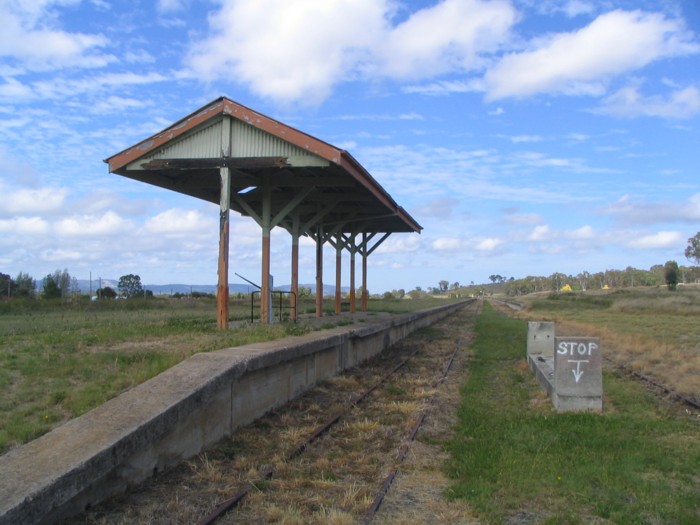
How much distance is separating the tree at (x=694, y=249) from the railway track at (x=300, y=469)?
476 feet

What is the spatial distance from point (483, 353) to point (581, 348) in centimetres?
951

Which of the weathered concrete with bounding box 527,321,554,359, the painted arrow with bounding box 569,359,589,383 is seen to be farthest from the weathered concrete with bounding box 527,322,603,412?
the weathered concrete with bounding box 527,321,554,359

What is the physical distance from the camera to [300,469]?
637 centimetres

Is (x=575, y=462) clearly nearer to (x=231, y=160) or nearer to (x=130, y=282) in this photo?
(x=231, y=160)

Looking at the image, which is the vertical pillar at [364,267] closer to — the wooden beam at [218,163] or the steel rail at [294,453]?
the wooden beam at [218,163]

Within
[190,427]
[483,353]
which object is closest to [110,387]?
[190,427]

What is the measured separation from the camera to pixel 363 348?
16578mm

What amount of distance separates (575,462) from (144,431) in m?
4.44

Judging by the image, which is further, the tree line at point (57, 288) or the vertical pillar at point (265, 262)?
the tree line at point (57, 288)

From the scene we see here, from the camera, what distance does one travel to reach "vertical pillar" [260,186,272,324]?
50.2ft

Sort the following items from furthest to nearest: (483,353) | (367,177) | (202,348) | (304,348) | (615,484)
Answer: (483,353) → (367,177) → (304,348) → (202,348) → (615,484)

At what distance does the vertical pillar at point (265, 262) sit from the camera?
15299 millimetres

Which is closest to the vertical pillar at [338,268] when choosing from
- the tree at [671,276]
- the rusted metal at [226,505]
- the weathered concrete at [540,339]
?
the weathered concrete at [540,339]

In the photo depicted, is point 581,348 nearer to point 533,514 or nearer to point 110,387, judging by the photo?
point 533,514
